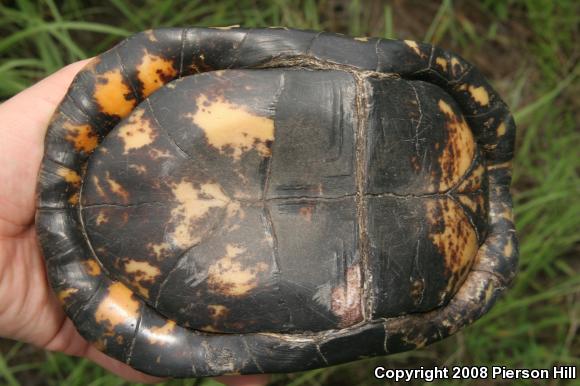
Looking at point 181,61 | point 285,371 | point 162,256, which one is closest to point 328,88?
point 181,61

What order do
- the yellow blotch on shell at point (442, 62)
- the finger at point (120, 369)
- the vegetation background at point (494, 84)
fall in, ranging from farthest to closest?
the vegetation background at point (494, 84)
the finger at point (120, 369)
the yellow blotch on shell at point (442, 62)

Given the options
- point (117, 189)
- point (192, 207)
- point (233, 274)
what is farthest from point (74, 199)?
point (233, 274)

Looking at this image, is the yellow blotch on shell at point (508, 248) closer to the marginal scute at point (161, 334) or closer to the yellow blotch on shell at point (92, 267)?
the marginal scute at point (161, 334)

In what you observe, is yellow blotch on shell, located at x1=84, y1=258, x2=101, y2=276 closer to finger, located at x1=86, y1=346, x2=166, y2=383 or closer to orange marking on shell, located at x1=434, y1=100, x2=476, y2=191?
finger, located at x1=86, y1=346, x2=166, y2=383

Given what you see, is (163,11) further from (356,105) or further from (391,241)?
(391,241)

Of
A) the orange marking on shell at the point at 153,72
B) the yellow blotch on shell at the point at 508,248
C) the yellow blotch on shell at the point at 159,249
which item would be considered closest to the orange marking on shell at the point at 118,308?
the yellow blotch on shell at the point at 159,249
